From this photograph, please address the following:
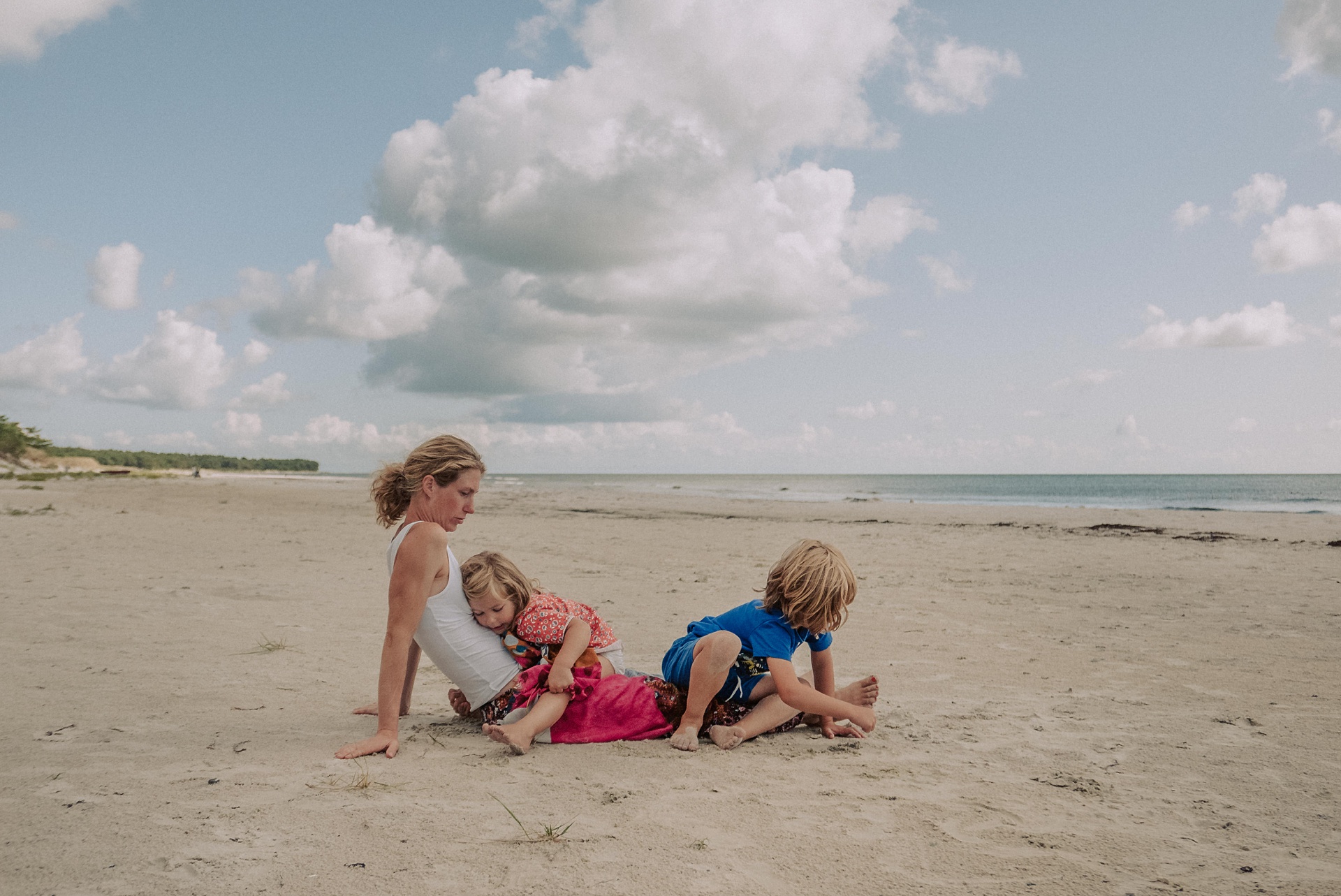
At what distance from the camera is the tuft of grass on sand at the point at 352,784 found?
9.52 ft

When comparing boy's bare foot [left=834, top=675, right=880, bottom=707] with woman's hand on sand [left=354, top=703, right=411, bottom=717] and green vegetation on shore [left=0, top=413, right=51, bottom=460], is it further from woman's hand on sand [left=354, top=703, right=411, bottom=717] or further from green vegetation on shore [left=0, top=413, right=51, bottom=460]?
green vegetation on shore [left=0, top=413, right=51, bottom=460]

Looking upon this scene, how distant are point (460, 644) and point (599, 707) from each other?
725 millimetres

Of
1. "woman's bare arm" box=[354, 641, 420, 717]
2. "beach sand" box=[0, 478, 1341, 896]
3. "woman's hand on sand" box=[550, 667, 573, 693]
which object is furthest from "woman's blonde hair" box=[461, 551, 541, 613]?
"beach sand" box=[0, 478, 1341, 896]

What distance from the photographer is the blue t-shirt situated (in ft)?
11.8

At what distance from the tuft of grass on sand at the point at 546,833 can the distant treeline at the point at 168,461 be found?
155ft

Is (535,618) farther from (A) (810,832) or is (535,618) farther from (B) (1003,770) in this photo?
(B) (1003,770)

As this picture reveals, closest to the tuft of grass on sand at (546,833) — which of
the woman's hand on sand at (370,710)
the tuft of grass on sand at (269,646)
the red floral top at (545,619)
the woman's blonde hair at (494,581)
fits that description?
the red floral top at (545,619)

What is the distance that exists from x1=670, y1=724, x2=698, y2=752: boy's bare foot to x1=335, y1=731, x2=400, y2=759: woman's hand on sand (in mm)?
1239

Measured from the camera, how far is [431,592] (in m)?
3.44

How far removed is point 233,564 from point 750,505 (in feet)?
57.7

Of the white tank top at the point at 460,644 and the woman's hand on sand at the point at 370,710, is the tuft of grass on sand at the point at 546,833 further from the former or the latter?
the woman's hand on sand at the point at 370,710

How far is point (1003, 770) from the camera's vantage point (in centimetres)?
330

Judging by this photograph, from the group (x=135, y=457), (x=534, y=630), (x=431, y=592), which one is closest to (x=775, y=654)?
(x=534, y=630)

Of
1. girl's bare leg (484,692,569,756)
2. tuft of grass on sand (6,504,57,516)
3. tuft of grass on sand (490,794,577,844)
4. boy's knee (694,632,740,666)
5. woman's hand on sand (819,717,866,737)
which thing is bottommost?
woman's hand on sand (819,717,866,737)
